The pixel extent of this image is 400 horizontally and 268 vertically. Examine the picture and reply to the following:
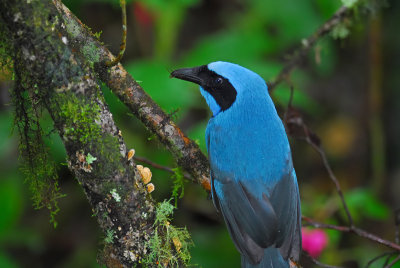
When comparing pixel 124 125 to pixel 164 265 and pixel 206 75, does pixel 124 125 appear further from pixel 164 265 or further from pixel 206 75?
pixel 164 265

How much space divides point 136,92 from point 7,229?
2.35 m

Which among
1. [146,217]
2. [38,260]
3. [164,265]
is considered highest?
[38,260]

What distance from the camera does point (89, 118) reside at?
206cm

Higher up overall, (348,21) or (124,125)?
(124,125)

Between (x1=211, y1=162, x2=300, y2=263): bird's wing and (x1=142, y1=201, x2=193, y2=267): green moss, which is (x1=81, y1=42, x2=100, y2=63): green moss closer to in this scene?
(x1=142, y1=201, x2=193, y2=267): green moss

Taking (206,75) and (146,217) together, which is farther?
(206,75)

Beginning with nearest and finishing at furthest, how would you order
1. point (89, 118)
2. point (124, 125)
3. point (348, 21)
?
point (89, 118) → point (348, 21) → point (124, 125)

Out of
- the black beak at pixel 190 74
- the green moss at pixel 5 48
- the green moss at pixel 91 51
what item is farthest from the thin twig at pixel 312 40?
the green moss at pixel 5 48

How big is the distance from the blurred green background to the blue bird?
0.43 meters

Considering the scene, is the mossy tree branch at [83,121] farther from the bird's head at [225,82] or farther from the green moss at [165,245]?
the bird's head at [225,82]

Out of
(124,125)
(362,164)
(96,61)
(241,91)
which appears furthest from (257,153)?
(362,164)

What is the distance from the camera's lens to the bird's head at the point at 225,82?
3115 millimetres

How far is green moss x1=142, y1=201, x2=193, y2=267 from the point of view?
7.11ft

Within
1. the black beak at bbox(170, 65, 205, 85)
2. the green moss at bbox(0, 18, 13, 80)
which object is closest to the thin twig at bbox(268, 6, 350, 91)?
the black beak at bbox(170, 65, 205, 85)
